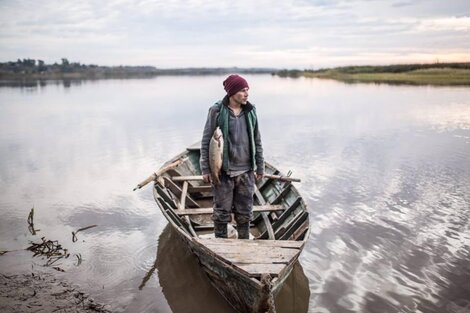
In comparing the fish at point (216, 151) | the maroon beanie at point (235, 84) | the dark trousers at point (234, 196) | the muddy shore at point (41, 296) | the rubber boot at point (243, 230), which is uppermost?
the maroon beanie at point (235, 84)

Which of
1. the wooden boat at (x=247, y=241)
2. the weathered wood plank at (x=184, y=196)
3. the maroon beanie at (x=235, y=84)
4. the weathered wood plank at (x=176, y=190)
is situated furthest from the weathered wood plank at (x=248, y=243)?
the weathered wood plank at (x=176, y=190)

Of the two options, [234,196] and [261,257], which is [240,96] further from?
[261,257]

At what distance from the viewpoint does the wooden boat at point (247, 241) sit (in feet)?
13.6

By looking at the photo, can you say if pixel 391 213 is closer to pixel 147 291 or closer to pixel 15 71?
pixel 147 291

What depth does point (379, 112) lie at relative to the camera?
23.9 m

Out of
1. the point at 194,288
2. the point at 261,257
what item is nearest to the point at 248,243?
the point at 261,257

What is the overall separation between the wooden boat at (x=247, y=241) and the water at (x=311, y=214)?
66cm

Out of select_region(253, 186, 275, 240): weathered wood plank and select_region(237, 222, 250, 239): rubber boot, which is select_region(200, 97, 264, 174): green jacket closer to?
select_region(237, 222, 250, 239): rubber boot

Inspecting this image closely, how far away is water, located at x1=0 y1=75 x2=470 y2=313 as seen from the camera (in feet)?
17.9

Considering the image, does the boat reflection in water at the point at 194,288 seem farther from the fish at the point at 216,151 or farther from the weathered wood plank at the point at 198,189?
the weathered wood plank at the point at 198,189

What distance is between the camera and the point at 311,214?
8.19 meters

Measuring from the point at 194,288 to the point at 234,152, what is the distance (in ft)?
7.16

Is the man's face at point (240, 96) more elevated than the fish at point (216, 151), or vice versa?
the man's face at point (240, 96)

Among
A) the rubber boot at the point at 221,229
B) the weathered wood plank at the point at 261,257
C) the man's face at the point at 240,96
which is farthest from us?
the rubber boot at the point at 221,229
